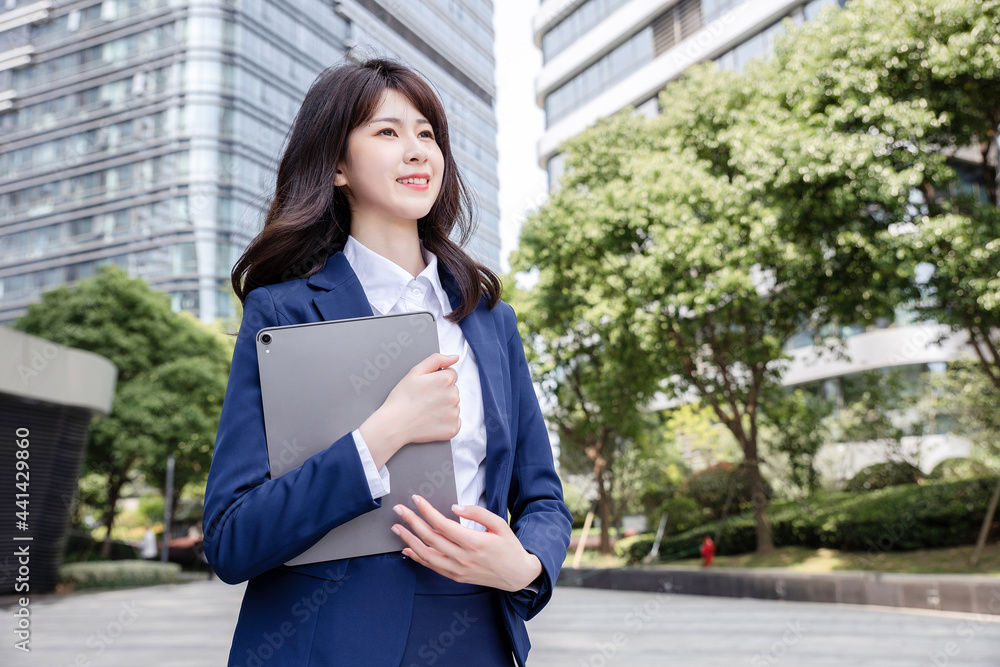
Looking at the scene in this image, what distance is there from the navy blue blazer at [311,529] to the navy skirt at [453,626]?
3cm

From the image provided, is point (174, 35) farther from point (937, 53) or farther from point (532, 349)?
point (937, 53)

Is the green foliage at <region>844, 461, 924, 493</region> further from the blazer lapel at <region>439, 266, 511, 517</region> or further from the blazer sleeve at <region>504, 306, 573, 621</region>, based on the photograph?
the blazer lapel at <region>439, 266, 511, 517</region>

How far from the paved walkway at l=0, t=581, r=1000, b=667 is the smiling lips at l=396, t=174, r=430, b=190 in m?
6.73

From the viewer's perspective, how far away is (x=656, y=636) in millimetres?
8984

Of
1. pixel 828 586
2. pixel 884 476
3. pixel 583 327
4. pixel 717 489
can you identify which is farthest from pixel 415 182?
pixel 717 489

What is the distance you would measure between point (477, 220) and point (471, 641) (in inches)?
32.9

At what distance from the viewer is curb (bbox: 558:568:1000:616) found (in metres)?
10.0

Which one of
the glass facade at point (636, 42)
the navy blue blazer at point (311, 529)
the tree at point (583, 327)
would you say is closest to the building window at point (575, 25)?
the glass facade at point (636, 42)

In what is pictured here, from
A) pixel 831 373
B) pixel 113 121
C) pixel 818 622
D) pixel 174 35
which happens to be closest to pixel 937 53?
pixel 818 622

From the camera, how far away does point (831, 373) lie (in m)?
25.8

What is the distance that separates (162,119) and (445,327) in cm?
3833

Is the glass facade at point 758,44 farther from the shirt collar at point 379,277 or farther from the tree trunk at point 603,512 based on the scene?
the shirt collar at point 379,277

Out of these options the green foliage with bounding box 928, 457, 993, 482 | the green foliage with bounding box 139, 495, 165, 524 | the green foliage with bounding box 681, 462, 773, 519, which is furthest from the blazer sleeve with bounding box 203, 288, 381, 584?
the green foliage with bounding box 139, 495, 165, 524

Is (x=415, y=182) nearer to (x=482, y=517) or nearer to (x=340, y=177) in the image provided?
(x=340, y=177)
